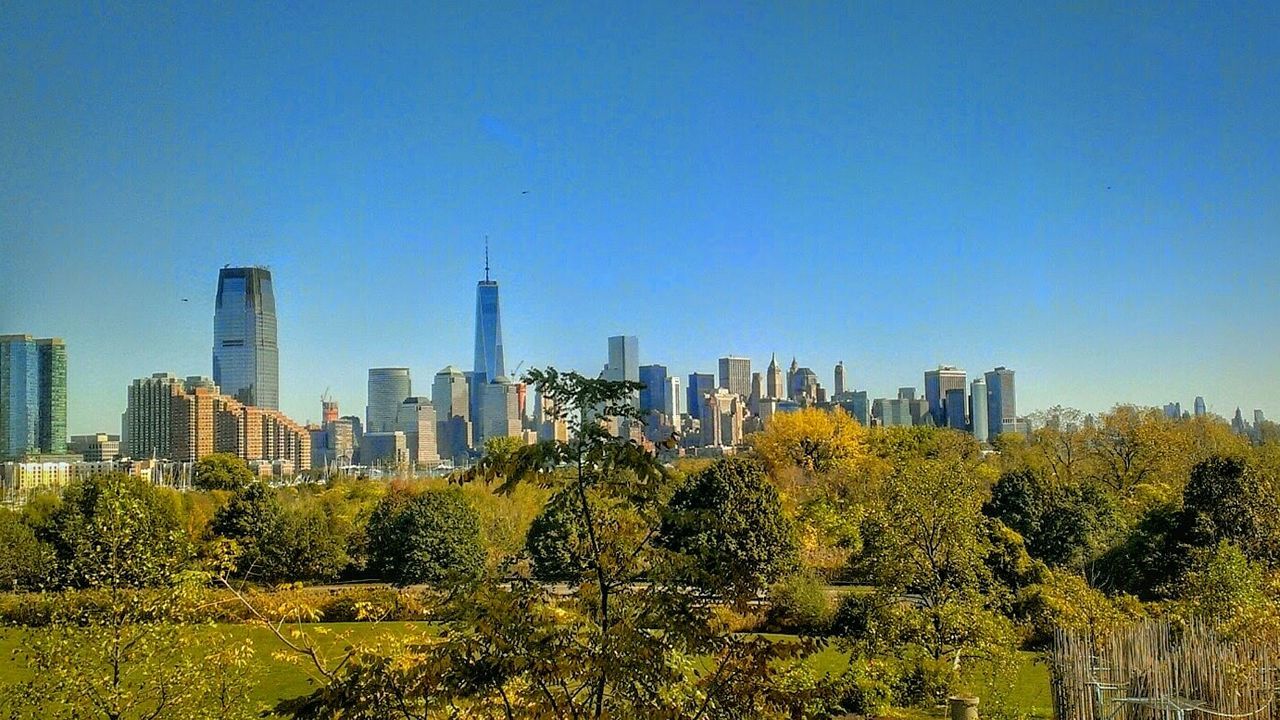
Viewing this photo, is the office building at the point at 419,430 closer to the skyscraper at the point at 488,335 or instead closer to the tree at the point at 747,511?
the skyscraper at the point at 488,335

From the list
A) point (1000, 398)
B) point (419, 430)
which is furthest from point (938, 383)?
point (419, 430)

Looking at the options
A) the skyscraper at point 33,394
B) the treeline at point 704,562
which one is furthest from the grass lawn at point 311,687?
the skyscraper at point 33,394

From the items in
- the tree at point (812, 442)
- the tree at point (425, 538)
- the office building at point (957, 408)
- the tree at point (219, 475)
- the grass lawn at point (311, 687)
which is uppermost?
the office building at point (957, 408)

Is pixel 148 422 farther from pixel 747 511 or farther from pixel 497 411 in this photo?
pixel 747 511

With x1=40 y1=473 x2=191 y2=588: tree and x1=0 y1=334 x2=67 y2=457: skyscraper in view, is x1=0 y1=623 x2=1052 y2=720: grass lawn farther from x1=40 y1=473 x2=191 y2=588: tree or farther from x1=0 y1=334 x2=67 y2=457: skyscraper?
x1=0 y1=334 x2=67 y2=457: skyscraper

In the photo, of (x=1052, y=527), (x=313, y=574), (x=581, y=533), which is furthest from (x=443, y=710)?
(x=313, y=574)

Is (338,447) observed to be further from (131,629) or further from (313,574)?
(131,629)

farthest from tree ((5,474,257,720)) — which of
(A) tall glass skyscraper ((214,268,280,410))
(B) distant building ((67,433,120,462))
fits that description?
(A) tall glass skyscraper ((214,268,280,410))
